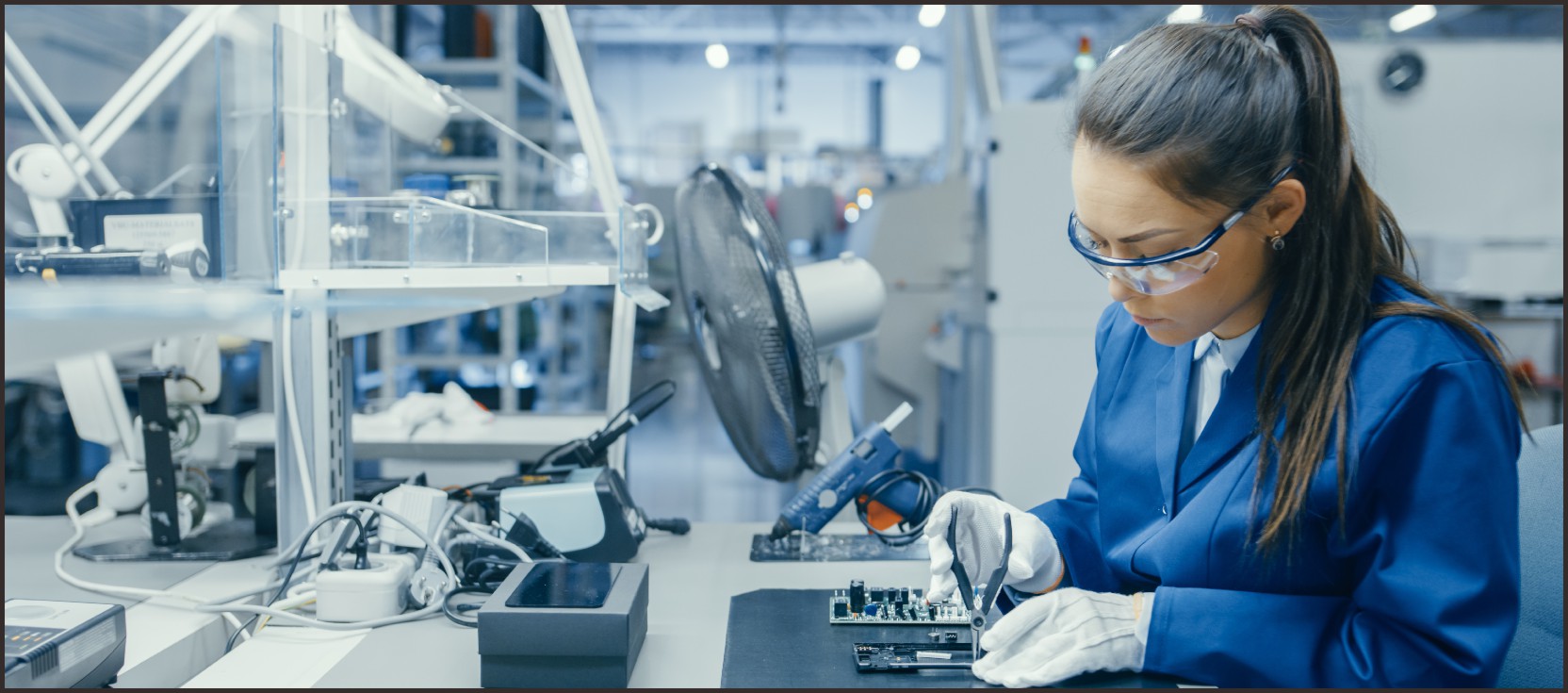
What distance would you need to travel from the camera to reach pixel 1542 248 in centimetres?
336

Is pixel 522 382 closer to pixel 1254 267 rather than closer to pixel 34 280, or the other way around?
pixel 34 280

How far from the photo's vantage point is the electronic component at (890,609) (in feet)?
3.28

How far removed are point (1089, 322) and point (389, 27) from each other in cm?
313

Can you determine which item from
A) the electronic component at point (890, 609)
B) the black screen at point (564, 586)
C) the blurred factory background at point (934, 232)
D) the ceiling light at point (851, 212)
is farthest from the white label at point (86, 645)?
the ceiling light at point (851, 212)

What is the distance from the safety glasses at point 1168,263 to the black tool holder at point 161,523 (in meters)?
1.17

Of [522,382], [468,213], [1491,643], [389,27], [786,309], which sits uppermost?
[389,27]

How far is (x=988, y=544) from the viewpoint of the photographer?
1009 millimetres

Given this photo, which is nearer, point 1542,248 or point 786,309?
point 786,309

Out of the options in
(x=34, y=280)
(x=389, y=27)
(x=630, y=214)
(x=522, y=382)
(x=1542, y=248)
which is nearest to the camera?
(x=34, y=280)

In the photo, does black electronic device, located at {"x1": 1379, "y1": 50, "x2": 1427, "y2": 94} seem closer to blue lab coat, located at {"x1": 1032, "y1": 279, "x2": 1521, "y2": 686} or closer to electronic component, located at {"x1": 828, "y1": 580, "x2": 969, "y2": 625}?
blue lab coat, located at {"x1": 1032, "y1": 279, "x2": 1521, "y2": 686}

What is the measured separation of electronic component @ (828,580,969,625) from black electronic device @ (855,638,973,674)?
59 millimetres

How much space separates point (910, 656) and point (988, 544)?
0.16 metres

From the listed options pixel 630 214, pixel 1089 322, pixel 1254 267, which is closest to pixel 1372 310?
pixel 1254 267

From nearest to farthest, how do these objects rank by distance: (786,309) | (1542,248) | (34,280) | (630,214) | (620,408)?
(34,280)
(786,309)
(630,214)
(620,408)
(1542,248)
